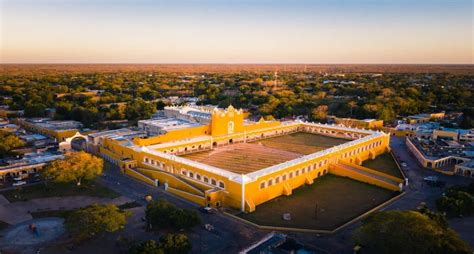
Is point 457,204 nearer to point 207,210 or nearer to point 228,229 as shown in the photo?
point 228,229

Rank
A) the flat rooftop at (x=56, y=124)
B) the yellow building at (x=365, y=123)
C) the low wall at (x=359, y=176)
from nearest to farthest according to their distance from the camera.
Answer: the low wall at (x=359, y=176), the flat rooftop at (x=56, y=124), the yellow building at (x=365, y=123)

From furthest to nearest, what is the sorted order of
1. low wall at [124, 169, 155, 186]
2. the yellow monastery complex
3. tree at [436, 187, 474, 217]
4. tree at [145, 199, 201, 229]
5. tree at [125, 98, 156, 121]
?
tree at [125, 98, 156, 121] → low wall at [124, 169, 155, 186] → the yellow monastery complex → tree at [436, 187, 474, 217] → tree at [145, 199, 201, 229]

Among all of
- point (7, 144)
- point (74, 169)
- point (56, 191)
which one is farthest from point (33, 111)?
point (74, 169)

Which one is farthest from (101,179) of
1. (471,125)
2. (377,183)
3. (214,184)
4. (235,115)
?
(471,125)

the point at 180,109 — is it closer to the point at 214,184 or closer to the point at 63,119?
the point at 63,119

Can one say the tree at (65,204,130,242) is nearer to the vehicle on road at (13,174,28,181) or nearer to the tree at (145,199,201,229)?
the tree at (145,199,201,229)

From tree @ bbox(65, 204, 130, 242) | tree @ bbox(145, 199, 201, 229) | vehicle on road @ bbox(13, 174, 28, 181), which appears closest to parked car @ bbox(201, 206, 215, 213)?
tree @ bbox(145, 199, 201, 229)

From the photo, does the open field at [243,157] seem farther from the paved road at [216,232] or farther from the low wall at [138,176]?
the paved road at [216,232]

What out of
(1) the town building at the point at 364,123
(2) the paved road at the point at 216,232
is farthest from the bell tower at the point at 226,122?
(1) the town building at the point at 364,123
